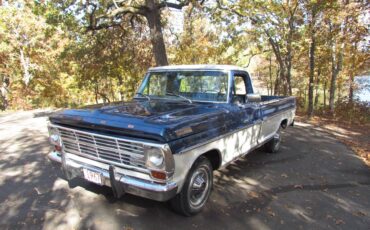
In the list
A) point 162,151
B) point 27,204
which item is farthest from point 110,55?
point 162,151

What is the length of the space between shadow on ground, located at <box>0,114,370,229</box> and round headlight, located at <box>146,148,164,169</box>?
92 cm

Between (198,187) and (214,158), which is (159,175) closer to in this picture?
(198,187)

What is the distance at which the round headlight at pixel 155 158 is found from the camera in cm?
272

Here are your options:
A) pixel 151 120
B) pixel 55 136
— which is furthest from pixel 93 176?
pixel 151 120

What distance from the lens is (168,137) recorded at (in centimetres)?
270

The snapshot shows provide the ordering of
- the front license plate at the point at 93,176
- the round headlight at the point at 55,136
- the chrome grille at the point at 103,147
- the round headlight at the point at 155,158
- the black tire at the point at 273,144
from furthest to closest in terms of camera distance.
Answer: the black tire at the point at 273,144
the round headlight at the point at 55,136
the front license plate at the point at 93,176
the chrome grille at the point at 103,147
the round headlight at the point at 155,158

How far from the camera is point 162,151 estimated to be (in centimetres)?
267

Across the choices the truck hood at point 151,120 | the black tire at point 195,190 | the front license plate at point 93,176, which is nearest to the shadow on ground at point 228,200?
the black tire at point 195,190

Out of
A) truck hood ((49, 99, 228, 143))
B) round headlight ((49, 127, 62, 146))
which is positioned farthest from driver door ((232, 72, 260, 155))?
round headlight ((49, 127, 62, 146))

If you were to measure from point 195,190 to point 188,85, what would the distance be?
186 cm

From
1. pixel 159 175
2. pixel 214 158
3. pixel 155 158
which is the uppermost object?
pixel 155 158

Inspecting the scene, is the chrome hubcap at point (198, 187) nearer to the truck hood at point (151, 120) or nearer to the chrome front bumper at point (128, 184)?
the chrome front bumper at point (128, 184)

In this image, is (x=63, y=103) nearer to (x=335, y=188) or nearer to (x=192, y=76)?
(x=192, y=76)

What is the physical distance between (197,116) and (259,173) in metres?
2.41
